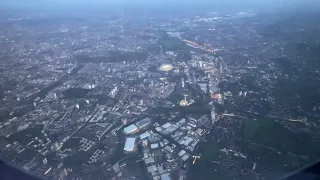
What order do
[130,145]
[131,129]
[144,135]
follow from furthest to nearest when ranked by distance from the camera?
[131,129]
[144,135]
[130,145]

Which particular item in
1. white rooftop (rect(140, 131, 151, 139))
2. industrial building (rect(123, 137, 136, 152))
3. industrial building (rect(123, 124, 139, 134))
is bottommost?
industrial building (rect(123, 137, 136, 152))

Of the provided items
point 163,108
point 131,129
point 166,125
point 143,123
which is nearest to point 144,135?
point 131,129

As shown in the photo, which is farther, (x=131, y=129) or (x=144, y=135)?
(x=131, y=129)

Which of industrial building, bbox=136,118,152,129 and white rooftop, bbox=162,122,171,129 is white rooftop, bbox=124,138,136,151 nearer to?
industrial building, bbox=136,118,152,129

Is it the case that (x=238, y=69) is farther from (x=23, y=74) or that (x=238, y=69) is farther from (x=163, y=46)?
(x=23, y=74)

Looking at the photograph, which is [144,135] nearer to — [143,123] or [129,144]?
[129,144]

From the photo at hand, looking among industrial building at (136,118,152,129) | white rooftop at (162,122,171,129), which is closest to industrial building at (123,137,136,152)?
industrial building at (136,118,152,129)

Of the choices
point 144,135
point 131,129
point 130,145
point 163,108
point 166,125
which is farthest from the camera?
point 163,108
